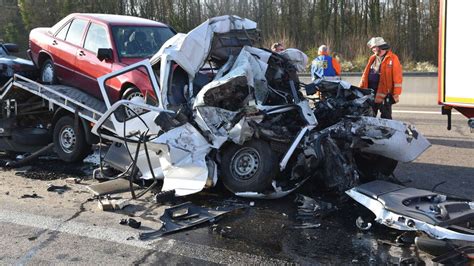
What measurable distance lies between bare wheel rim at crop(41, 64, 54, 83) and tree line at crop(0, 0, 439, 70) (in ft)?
45.7

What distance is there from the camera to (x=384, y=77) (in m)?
7.78

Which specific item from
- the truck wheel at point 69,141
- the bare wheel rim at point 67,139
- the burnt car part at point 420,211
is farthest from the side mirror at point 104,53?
the burnt car part at point 420,211

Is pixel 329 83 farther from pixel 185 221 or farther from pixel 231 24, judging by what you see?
pixel 185 221

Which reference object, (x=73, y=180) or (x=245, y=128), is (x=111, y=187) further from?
Answer: (x=245, y=128)

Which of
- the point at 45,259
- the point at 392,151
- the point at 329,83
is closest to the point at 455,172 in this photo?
the point at 392,151

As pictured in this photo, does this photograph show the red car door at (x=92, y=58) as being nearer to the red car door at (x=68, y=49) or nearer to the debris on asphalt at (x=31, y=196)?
the red car door at (x=68, y=49)

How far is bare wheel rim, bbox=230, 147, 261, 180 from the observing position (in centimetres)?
546

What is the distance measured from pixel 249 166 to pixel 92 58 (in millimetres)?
3744

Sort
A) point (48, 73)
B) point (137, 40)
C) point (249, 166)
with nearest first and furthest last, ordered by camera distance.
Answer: point (249, 166) < point (137, 40) < point (48, 73)

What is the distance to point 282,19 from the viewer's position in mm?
26188

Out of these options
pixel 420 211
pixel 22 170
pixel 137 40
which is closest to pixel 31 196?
pixel 22 170

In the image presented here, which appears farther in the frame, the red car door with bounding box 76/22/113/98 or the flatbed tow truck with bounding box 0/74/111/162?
the red car door with bounding box 76/22/113/98

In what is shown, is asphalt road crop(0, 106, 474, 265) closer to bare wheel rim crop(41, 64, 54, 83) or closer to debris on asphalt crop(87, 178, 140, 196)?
debris on asphalt crop(87, 178, 140, 196)

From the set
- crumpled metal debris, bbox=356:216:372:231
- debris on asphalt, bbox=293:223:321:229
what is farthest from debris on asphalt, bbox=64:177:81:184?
crumpled metal debris, bbox=356:216:372:231
